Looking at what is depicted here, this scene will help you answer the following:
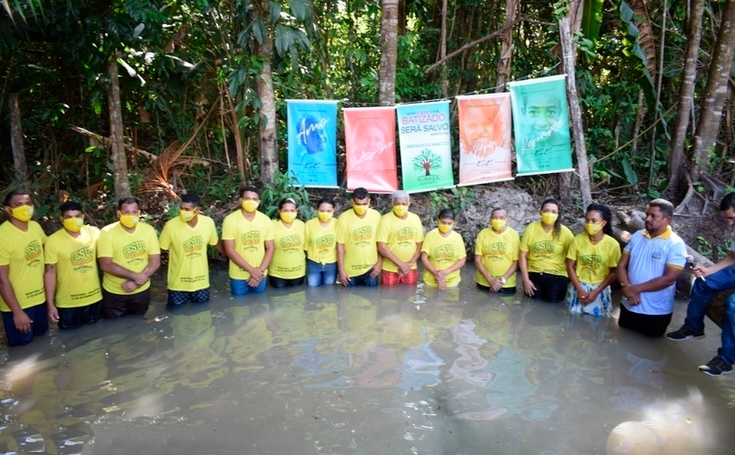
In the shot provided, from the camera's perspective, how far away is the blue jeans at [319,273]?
23.4ft

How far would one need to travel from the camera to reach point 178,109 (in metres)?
10.2

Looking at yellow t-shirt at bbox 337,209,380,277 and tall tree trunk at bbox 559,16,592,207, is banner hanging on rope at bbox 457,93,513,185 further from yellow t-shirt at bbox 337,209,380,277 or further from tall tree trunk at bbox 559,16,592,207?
yellow t-shirt at bbox 337,209,380,277

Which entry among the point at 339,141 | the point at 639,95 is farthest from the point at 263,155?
the point at 639,95

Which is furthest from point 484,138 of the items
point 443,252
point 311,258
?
point 311,258

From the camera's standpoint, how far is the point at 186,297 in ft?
21.5

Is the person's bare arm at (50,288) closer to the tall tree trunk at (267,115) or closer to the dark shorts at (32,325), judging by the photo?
the dark shorts at (32,325)

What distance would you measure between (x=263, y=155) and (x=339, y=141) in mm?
1586

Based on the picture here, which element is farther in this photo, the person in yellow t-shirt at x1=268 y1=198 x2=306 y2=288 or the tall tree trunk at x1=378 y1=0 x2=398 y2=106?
the tall tree trunk at x1=378 y1=0 x2=398 y2=106

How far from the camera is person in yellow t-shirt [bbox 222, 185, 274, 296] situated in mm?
6625

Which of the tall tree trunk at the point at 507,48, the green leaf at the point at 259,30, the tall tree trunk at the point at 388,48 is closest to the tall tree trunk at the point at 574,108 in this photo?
the tall tree trunk at the point at 507,48

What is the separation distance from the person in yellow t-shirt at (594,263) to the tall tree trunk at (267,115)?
193 inches

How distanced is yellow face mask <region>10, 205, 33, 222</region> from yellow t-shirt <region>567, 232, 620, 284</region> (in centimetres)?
578

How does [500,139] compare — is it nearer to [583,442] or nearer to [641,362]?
[641,362]

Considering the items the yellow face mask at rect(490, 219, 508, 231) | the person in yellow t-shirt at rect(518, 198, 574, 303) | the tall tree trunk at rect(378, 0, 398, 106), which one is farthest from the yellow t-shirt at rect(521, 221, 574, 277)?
the tall tree trunk at rect(378, 0, 398, 106)
